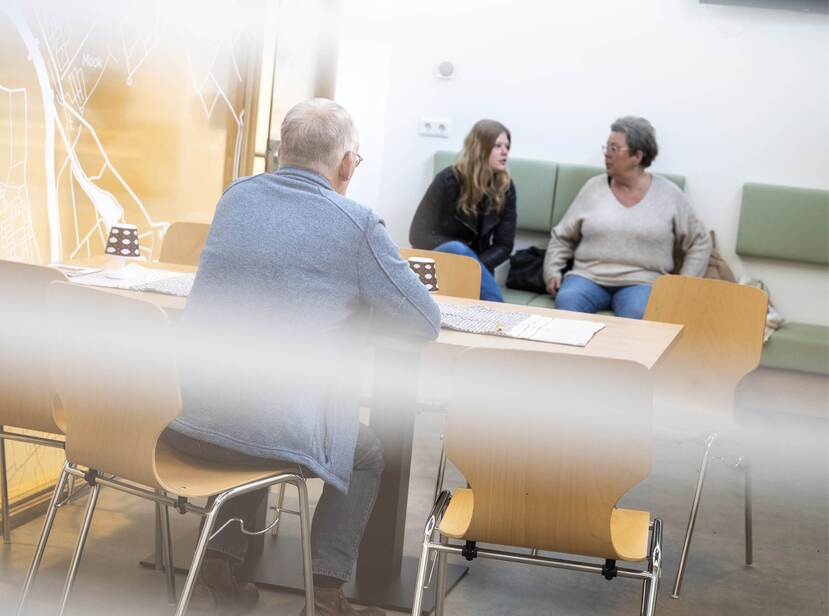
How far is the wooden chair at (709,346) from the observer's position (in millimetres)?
2715

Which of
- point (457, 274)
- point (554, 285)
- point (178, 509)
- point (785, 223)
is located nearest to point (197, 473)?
point (178, 509)

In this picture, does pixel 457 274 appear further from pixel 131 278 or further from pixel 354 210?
pixel 354 210

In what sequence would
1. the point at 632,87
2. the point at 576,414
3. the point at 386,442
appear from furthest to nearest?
the point at 632,87, the point at 386,442, the point at 576,414

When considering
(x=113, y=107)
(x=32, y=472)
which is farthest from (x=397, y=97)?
(x=32, y=472)

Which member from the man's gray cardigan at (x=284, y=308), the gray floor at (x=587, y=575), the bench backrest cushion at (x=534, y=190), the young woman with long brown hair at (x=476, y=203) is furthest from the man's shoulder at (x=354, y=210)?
the bench backrest cushion at (x=534, y=190)

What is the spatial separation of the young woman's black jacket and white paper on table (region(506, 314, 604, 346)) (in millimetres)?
1898

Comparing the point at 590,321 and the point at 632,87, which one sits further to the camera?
the point at 632,87

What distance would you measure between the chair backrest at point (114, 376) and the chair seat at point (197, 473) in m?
0.05

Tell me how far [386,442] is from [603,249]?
2307mm

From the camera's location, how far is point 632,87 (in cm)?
470

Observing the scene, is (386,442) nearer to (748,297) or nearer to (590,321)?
(590,321)

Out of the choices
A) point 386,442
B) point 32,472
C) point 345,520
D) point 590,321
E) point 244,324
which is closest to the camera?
point 244,324

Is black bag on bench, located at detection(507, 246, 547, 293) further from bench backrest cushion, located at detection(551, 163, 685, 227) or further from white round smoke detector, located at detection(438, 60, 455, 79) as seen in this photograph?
white round smoke detector, located at detection(438, 60, 455, 79)

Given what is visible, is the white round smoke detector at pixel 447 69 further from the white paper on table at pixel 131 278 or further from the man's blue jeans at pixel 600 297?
the white paper on table at pixel 131 278
